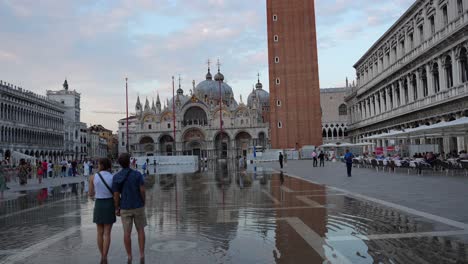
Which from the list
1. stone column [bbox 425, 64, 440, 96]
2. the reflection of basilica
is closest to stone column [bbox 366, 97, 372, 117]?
stone column [bbox 425, 64, 440, 96]

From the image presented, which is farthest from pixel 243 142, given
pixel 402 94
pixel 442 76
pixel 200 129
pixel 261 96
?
pixel 442 76

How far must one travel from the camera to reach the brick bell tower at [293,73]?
55.8 meters

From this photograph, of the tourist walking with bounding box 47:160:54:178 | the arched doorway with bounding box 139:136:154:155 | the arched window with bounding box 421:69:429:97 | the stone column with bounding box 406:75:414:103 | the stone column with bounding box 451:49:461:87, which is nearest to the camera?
the stone column with bounding box 451:49:461:87

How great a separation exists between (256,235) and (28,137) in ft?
200

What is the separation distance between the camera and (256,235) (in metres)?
7.13

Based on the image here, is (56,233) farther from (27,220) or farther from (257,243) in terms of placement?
(257,243)

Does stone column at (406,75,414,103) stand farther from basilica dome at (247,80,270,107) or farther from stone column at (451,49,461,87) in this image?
basilica dome at (247,80,270,107)

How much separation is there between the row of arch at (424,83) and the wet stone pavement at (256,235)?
19.1m

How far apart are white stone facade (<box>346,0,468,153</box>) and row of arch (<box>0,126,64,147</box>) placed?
47612mm

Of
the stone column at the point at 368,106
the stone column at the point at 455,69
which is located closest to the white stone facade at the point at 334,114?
the stone column at the point at 368,106

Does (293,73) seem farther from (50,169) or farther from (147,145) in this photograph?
(147,145)

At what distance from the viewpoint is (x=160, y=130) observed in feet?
272

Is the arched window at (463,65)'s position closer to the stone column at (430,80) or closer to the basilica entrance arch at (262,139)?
the stone column at (430,80)

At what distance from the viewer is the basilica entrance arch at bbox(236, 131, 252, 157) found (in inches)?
3174
